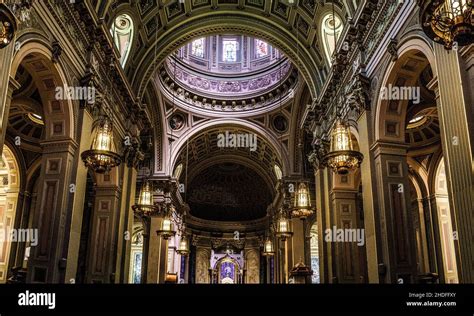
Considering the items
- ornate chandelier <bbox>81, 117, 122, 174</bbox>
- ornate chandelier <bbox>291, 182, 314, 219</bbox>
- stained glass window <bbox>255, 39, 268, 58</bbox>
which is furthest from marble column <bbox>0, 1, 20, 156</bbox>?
stained glass window <bbox>255, 39, 268, 58</bbox>

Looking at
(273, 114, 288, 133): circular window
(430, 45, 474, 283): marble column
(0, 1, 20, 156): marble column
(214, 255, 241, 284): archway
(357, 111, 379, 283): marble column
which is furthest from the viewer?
(214, 255, 241, 284): archway

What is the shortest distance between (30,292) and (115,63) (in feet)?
29.8

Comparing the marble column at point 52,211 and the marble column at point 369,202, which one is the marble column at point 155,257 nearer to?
the marble column at point 52,211

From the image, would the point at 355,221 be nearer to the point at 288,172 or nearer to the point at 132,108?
the point at 132,108

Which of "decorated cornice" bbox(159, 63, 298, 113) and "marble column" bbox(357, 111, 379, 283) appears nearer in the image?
"marble column" bbox(357, 111, 379, 283)

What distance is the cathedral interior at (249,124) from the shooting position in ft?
23.3

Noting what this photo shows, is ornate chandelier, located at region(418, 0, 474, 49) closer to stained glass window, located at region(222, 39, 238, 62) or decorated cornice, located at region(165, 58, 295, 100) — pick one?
decorated cornice, located at region(165, 58, 295, 100)

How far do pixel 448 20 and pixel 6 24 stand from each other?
4.45 metres

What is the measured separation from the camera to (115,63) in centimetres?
1146

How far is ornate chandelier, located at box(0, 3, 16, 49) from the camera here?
441cm

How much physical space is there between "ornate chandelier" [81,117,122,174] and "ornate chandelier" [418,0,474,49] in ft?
18.2

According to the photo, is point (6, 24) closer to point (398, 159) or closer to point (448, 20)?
point (448, 20)

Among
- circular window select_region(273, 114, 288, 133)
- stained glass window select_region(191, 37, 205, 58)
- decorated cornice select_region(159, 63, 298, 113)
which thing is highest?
stained glass window select_region(191, 37, 205, 58)

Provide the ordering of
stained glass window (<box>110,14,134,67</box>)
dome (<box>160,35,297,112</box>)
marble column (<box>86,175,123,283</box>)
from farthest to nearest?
dome (<box>160,35,297,112</box>) < stained glass window (<box>110,14,134,67</box>) < marble column (<box>86,175,123,283</box>)
